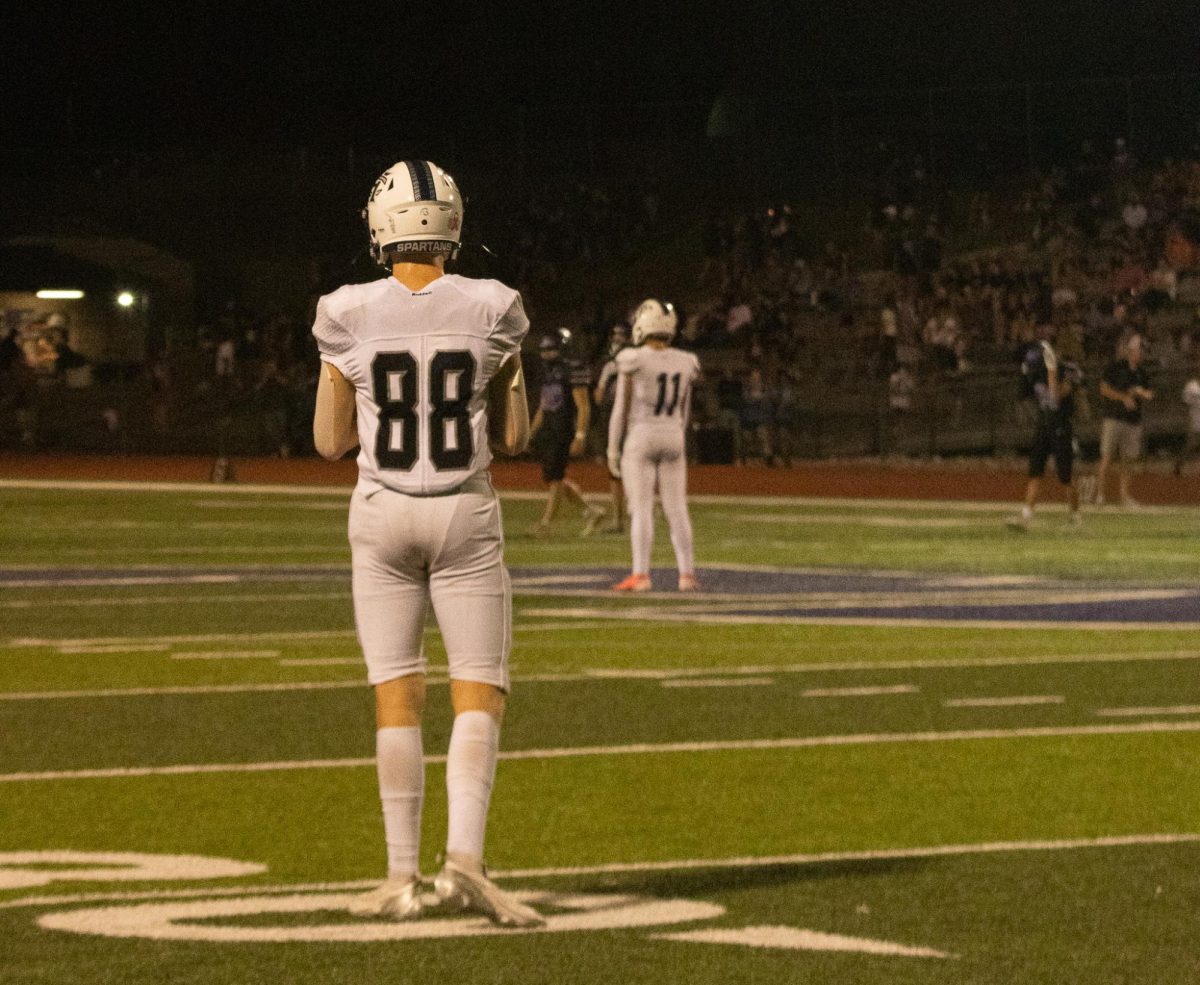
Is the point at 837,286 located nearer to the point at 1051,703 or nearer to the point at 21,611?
the point at 21,611

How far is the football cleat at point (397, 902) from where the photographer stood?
585 cm

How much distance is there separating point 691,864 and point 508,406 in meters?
1.56

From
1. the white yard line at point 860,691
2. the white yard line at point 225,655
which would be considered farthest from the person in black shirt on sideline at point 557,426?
the white yard line at point 860,691

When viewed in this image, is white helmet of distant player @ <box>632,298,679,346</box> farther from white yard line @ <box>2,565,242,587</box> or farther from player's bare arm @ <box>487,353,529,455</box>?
player's bare arm @ <box>487,353,529,455</box>

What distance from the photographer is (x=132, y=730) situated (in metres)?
9.62

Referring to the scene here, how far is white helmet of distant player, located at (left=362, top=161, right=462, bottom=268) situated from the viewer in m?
5.84

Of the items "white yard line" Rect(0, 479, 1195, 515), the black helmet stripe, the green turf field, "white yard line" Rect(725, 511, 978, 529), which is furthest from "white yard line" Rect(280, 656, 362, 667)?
"white yard line" Rect(0, 479, 1195, 515)

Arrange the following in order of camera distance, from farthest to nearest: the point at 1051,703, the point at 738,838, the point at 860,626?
the point at 860,626
the point at 1051,703
the point at 738,838

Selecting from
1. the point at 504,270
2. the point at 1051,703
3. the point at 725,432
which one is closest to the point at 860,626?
the point at 1051,703

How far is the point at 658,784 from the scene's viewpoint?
8.27 meters

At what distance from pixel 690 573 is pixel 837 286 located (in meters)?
23.3

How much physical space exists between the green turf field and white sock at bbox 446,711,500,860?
0.23 meters

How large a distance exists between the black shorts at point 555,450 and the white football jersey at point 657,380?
211 inches

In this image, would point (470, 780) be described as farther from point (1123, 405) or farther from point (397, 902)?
point (1123, 405)
